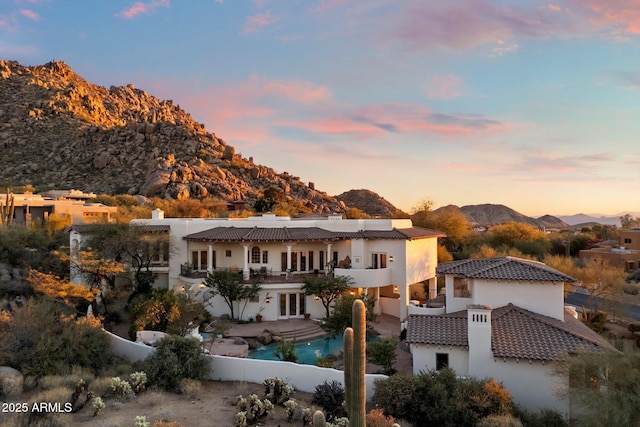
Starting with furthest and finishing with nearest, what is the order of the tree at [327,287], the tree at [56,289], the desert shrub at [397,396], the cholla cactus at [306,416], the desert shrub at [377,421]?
the tree at [327,287]
the tree at [56,289]
the desert shrub at [397,396]
the cholla cactus at [306,416]
the desert shrub at [377,421]

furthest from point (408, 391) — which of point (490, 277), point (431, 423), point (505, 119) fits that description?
point (505, 119)

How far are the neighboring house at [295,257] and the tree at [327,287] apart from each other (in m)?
0.89

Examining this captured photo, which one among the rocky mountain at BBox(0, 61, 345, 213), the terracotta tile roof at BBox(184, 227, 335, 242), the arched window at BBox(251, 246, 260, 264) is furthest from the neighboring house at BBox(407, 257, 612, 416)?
the rocky mountain at BBox(0, 61, 345, 213)

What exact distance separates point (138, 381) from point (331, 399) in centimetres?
712

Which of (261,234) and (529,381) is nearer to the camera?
(529,381)

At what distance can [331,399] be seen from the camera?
14.4 meters

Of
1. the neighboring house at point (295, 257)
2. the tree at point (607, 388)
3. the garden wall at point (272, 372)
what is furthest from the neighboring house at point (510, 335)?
the neighboring house at point (295, 257)

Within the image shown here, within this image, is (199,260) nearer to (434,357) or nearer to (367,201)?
(434,357)

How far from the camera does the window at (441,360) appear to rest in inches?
628

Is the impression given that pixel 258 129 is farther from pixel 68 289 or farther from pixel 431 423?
pixel 431 423

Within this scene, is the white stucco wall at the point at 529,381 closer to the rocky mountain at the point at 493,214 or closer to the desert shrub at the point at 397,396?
the desert shrub at the point at 397,396

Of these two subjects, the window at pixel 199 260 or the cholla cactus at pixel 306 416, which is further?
the window at pixel 199 260

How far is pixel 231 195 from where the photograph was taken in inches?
2263

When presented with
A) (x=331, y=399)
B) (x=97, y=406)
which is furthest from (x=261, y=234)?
(x=97, y=406)
